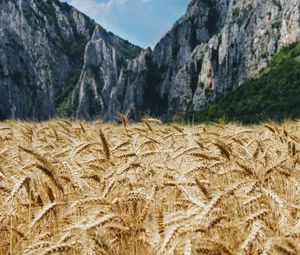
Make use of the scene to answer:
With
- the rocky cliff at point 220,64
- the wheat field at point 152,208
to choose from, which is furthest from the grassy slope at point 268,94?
the wheat field at point 152,208

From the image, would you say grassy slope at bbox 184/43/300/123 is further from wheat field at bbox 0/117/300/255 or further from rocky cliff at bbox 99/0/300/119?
wheat field at bbox 0/117/300/255

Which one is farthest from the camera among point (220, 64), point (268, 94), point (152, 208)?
point (220, 64)

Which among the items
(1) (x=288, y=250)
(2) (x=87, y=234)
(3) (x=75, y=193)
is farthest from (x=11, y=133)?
(1) (x=288, y=250)

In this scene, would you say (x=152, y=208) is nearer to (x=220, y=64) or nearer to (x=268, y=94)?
(x=268, y=94)

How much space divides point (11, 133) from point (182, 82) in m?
184

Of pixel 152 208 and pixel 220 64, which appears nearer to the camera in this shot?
pixel 152 208

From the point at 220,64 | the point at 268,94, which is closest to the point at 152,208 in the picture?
the point at 268,94

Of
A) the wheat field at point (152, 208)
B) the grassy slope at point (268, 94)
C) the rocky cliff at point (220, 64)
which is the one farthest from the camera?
the rocky cliff at point (220, 64)

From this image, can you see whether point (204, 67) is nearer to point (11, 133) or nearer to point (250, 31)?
point (250, 31)

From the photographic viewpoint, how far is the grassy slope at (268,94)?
417 ft

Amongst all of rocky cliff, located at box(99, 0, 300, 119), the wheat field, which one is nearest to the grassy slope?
rocky cliff, located at box(99, 0, 300, 119)

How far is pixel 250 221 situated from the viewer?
2.52 m

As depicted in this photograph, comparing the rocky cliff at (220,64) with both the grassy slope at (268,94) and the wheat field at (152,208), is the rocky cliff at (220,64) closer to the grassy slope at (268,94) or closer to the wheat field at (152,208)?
the grassy slope at (268,94)

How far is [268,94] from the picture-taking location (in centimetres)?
14138
